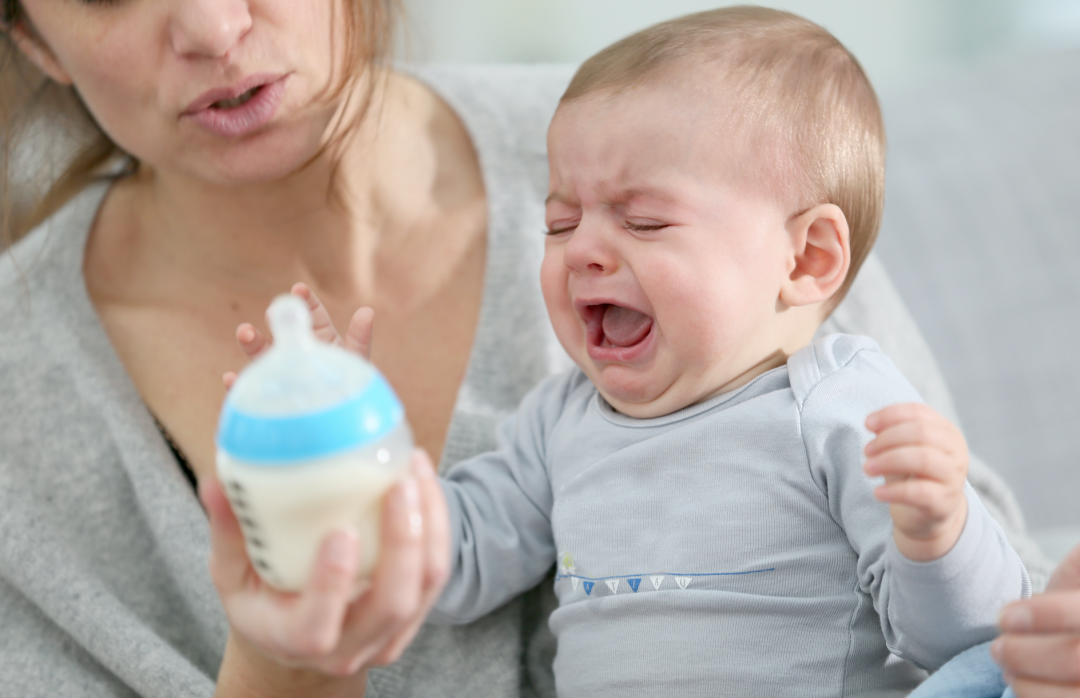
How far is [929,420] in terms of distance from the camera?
0.75m

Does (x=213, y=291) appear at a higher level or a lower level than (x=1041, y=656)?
lower

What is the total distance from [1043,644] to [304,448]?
0.56 m

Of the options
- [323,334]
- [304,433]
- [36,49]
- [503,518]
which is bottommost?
[503,518]

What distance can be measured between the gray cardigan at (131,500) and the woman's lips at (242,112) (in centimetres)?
36

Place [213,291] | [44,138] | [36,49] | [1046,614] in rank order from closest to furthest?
[1046,614], [36,49], [213,291], [44,138]

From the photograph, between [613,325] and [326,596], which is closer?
[326,596]

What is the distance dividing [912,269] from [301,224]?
1.03m

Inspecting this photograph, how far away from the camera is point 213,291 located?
1.41 meters

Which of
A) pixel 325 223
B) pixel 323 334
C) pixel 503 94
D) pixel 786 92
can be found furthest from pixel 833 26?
pixel 323 334

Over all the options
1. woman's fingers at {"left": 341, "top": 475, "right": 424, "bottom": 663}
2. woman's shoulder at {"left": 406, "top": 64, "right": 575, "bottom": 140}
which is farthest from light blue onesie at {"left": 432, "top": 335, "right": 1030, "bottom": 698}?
woman's shoulder at {"left": 406, "top": 64, "right": 575, "bottom": 140}

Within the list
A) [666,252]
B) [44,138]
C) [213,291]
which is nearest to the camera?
[666,252]

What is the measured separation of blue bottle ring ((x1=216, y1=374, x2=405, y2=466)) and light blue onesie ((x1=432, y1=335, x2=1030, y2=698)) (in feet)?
1.45

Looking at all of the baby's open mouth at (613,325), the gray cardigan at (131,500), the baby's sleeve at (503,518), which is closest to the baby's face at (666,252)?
the baby's open mouth at (613,325)

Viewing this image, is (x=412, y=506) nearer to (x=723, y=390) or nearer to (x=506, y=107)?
(x=723, y=390)
